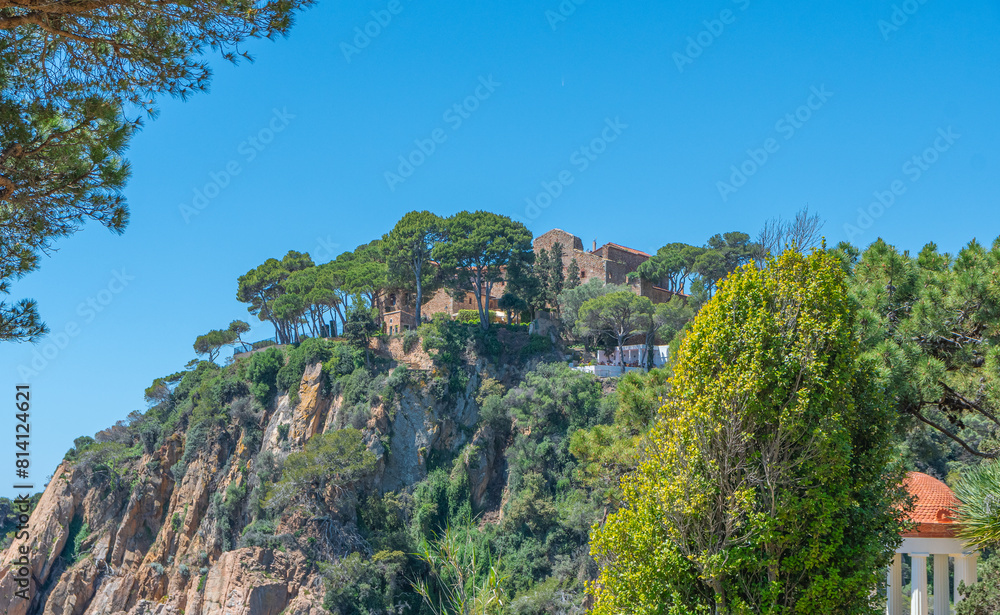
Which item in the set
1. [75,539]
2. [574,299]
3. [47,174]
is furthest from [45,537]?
[47,174]

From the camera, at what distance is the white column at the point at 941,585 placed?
51.3ft

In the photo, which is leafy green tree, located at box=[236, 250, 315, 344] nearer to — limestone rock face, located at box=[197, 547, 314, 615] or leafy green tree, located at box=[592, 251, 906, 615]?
limestone rock face, located at box=[197, 547, 314, 615]

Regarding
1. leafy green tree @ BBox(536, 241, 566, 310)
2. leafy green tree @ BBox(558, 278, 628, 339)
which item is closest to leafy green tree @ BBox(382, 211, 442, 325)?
leafy green tree @ BBox(536, 241, 566, 310)

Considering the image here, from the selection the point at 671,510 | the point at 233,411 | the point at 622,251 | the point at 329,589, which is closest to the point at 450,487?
the point at 329,589

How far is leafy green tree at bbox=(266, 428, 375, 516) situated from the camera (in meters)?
32.6

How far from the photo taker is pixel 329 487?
109ft

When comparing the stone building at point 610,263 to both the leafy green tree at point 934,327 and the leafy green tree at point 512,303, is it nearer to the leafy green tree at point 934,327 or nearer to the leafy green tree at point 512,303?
the leafy green tree at point 512,303

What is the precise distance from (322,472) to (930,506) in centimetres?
2366

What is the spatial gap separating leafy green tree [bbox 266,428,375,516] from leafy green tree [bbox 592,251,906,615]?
22460 mm

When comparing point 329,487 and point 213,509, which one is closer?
point 329,487

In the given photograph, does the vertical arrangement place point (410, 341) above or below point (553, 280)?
below

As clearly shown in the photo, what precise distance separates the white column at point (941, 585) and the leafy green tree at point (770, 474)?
5502mm

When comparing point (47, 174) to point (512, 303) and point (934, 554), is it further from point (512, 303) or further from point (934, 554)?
point (512, 303)

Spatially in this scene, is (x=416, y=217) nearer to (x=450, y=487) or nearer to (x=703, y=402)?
(x=450, y=487)
